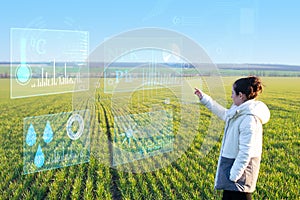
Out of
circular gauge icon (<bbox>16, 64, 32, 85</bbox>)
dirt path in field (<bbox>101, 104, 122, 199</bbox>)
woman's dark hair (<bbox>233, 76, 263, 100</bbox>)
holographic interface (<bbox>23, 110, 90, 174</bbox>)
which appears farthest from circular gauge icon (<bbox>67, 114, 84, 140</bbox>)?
woman's dark hair (<bbox>233, 76, 263, 100</bbox>)

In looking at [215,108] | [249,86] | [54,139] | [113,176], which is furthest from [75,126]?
[249,86]

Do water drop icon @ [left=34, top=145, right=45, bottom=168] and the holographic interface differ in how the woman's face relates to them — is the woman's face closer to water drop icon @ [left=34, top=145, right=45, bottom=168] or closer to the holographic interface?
the holographic interface

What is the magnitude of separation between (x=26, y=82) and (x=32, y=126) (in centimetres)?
55

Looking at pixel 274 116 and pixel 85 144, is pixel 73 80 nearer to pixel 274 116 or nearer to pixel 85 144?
pixel 85 144

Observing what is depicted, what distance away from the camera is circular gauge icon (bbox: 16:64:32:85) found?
10.0 ft

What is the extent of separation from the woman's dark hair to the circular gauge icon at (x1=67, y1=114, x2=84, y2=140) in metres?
1.92

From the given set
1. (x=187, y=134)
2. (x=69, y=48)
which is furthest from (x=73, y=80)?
(x=187, y=134)

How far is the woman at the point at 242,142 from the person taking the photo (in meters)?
2.67

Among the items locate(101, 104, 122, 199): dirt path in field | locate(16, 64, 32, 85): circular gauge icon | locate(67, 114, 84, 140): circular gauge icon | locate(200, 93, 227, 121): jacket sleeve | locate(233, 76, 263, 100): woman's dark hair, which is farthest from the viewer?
locate(101, 104, 122, 199): dirt path in field

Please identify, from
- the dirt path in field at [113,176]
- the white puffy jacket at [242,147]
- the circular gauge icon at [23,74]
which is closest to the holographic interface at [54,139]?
the dirt path in field at [113,176]

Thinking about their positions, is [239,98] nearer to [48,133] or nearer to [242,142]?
[242,142]

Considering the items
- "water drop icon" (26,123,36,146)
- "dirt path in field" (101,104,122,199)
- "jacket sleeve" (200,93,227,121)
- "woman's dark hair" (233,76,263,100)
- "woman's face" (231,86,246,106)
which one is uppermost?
"woman's dark hair" (233,76,263,100)

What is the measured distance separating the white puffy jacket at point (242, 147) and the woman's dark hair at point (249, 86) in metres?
0.07

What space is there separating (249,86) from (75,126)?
2.08 m
